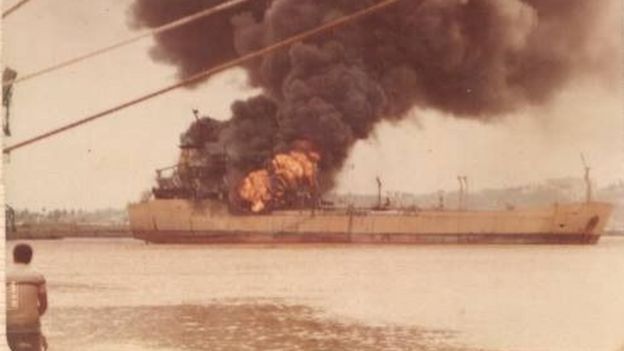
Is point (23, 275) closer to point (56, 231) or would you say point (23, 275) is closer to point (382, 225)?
point (56, 231)

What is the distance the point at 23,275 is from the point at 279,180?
857 mm

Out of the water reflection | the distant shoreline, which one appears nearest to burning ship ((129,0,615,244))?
the distant shoreline

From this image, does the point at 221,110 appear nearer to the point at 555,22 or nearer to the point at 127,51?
the point at 127,51

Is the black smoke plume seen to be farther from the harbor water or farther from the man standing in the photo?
the man standing

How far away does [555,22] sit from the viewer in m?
3.53

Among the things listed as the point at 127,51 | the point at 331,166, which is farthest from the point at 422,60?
the point at 127,51

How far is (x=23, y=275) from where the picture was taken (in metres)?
3.33

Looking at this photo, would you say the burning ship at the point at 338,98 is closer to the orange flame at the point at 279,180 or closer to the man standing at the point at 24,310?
the orange flame at the point at 279,180

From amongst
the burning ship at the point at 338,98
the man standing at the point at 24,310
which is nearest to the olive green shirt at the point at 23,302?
the man standing at the point at 24,310

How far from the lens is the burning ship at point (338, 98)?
345cm

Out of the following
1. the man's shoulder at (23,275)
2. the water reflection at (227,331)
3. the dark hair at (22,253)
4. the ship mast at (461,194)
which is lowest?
the water reflection at (227,331)

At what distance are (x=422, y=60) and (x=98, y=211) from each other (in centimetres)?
115

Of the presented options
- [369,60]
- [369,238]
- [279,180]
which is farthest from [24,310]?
[369,60]

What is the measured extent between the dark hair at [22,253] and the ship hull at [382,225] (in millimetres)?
394
